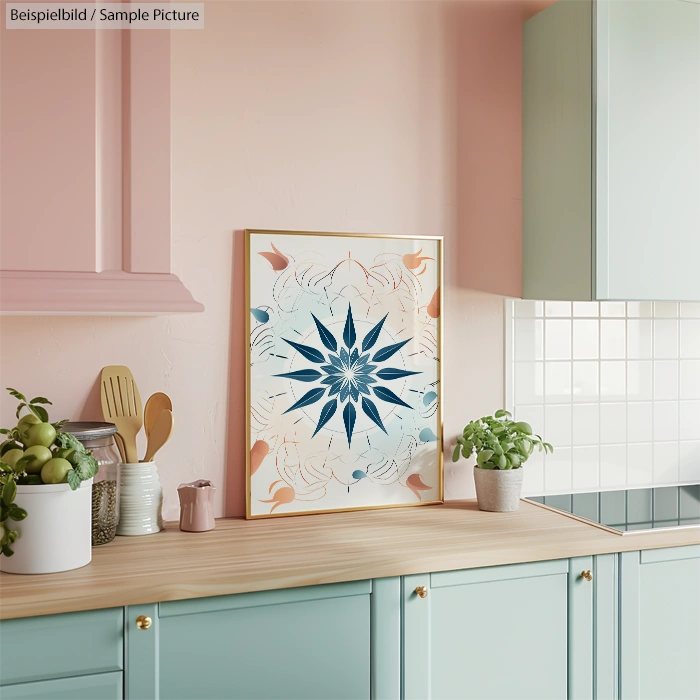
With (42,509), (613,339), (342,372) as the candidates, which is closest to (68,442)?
(42,509)

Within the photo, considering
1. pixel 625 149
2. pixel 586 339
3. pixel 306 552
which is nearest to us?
pixel 306 552

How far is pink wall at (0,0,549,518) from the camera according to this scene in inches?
79.4

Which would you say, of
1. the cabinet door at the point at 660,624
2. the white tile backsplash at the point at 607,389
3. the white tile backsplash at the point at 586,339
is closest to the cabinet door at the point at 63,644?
the cabinet door at the point at 660,624

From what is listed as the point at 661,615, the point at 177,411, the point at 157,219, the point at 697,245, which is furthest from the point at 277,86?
the point at 661,615

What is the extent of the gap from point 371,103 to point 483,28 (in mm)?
443

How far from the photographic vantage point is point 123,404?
1923 mm

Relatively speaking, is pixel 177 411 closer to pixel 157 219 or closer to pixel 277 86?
pixel 157 219

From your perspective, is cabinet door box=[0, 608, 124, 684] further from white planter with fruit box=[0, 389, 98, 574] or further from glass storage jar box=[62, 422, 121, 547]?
glass storage jar box=[62, 422, 121, 547]

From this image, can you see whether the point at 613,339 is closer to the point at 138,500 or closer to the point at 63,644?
the point at 138,500

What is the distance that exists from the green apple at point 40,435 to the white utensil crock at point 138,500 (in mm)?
292

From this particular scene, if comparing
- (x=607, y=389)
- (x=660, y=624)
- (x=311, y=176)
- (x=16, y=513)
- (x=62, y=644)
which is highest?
(x=311, y=176)

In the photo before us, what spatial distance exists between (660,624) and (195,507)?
1179mm

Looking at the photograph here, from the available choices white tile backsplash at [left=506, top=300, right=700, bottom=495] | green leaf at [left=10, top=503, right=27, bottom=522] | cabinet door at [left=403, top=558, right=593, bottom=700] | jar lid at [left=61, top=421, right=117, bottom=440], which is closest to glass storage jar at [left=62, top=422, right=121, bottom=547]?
jar lid at [left=61, top=421, right=117, bottom=440]

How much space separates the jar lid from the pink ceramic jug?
0.23 meters
